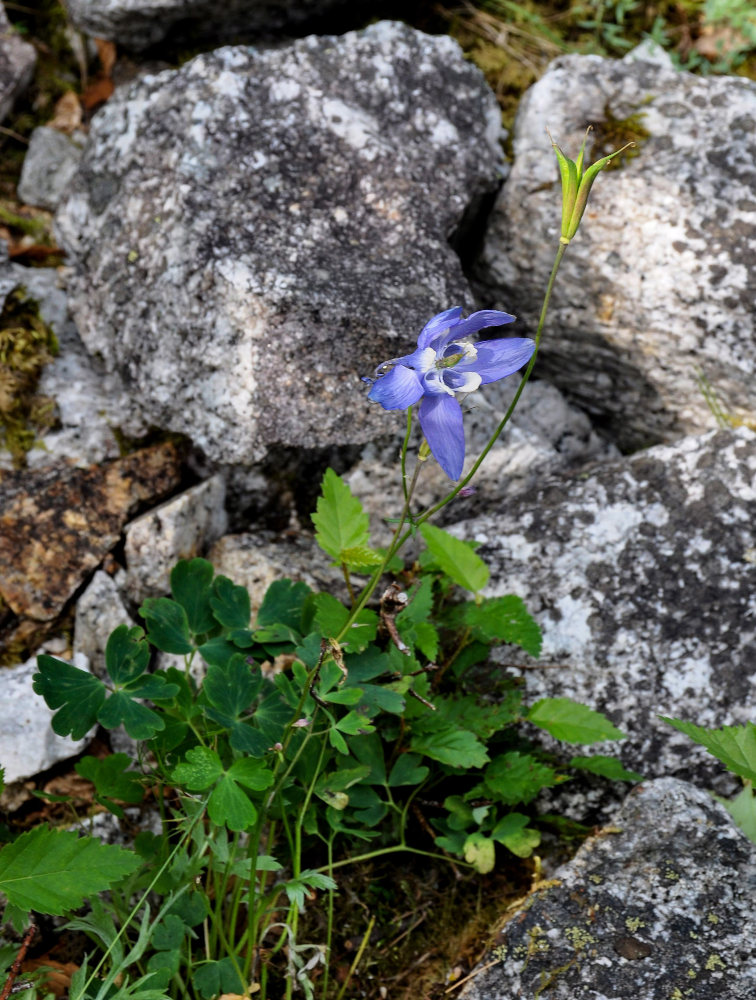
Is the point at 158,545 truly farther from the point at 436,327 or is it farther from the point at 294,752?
the point at 436,327

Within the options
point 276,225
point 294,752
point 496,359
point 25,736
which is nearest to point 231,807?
point 294,752

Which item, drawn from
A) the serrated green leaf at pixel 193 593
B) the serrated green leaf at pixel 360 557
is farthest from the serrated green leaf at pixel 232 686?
the serrated green leaf at pixel 360 557

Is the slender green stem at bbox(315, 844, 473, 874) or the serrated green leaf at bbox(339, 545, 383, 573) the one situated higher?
the serrated green leaf at bbox(339, 545, 383, 573)

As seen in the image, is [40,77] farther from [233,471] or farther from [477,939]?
[477,939]

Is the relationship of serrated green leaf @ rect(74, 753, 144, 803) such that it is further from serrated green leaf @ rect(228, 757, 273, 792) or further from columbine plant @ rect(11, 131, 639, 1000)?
serrated green leaf @ rect(228, 757, 273, 792)

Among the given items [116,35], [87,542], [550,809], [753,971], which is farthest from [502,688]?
[116,35]

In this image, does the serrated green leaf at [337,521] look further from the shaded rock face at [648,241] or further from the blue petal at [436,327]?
the shaded rock face at [648,241]

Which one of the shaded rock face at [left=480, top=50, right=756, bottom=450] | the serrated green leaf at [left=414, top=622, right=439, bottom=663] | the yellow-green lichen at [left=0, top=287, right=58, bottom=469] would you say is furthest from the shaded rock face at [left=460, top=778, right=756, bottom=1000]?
the yellow-green lichen at [left=0, top=287, right=58, bottom=469]
